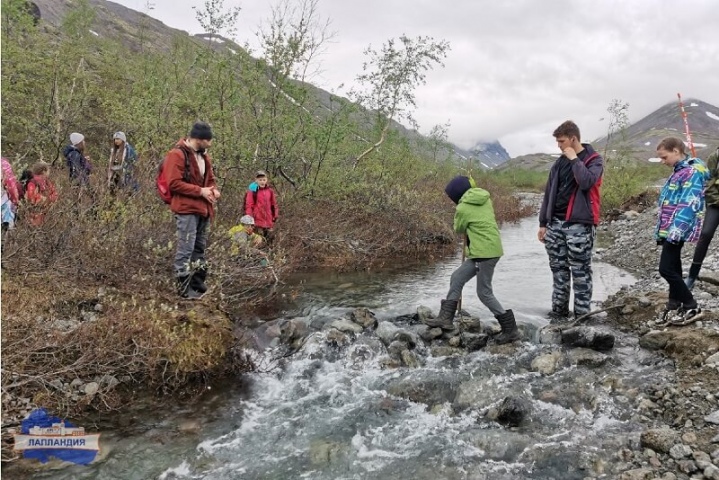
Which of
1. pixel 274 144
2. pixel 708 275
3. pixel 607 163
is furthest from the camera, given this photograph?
pixel 607 163

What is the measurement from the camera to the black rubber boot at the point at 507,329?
675 centimetres

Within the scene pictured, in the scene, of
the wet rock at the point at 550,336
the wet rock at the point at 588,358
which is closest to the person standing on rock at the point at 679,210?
the wet rock at the point at 588,358

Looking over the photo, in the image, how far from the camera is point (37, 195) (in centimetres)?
759

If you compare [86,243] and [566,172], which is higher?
[566,172]

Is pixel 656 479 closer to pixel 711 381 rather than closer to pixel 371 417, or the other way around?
pixel 711 381

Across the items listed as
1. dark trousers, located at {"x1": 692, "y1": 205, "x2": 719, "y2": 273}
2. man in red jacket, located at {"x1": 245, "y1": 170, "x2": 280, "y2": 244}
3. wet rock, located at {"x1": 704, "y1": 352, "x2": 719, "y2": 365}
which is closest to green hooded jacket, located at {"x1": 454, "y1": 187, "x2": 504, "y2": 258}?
wet rock, located at {"x1": 704, "y1": 352, "x2": 719, "y2": 365}

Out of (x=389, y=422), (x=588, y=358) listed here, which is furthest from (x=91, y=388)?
(x=588, y=358)

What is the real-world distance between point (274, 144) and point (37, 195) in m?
7.08

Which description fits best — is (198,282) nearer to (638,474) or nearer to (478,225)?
(478,225)

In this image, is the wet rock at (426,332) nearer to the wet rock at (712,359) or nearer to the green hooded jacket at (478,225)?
the green hooded jacket at (478,225)

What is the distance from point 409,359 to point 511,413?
1.82m

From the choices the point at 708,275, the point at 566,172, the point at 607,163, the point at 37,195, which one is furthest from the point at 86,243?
the point at 607,163

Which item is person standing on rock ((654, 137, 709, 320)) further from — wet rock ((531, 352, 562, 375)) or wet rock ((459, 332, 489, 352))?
wet rock ((459, 332, 489, 352))

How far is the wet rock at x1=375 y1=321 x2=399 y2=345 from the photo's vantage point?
278 inches
